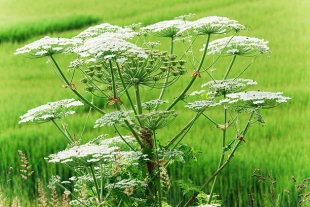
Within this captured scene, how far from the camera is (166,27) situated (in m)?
2.13

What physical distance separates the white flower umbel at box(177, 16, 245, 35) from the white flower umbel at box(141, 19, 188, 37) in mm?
66

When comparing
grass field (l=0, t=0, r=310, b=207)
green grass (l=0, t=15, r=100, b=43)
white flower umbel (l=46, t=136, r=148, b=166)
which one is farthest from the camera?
green grass (l=0, t=15, r=100, b=43)

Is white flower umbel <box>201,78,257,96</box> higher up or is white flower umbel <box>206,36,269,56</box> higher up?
white flower umbel <box>206,36,269,56</box>

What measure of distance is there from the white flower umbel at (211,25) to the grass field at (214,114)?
0.51 metres

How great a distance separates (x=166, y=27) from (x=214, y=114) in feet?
7.21

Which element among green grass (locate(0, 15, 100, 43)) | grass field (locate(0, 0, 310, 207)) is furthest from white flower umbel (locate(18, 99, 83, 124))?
green grass (locate(0, 15, 100, 43))

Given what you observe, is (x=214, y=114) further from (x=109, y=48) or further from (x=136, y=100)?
(x=109, y=48)

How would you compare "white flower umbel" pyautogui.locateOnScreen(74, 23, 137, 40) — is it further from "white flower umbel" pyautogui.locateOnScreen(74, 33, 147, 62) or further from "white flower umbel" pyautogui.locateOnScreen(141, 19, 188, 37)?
"white flower umbel" pyautogui.locateOnScreen(74, 33, 147, 62)

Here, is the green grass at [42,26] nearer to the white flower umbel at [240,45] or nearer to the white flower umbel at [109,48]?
the white flower umbel at [240,45]

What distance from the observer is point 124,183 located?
201cm

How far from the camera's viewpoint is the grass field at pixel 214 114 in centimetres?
350

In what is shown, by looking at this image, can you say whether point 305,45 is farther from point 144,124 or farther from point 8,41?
point 144,124

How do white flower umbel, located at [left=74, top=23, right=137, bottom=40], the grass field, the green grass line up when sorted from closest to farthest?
white flower umbel, located at [left=74, top=23, right=137, bottom=40]
the grass field
the green grass

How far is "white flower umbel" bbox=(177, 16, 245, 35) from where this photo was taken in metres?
1.97
